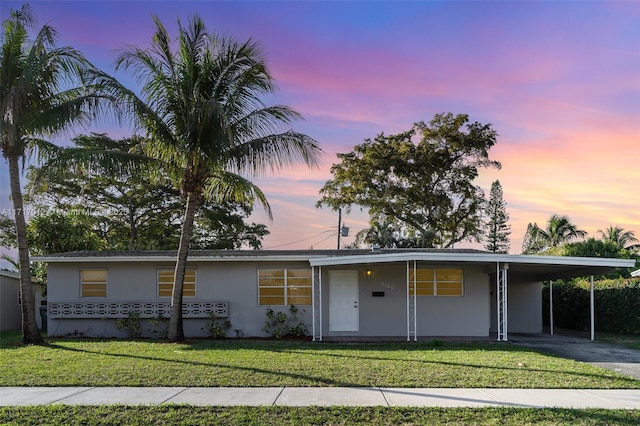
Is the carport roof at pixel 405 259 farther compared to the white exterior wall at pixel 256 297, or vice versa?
the white exterior wall at pixel 256 297

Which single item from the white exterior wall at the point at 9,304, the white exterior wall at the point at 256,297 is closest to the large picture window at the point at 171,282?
the white exterior wall at the point at 256,297

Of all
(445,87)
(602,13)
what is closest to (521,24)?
(602,13)

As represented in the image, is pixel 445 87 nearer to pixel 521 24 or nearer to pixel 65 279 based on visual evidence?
pixel 521 24

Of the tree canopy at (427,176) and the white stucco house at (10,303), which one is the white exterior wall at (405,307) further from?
the tree canopy at (427,176)

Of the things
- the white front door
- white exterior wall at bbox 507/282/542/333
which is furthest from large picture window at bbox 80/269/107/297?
white exterior wall at bbox 507/282/542/333

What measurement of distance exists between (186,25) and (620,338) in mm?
15139

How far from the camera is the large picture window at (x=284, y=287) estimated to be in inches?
592

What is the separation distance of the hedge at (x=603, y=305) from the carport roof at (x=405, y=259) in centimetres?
258

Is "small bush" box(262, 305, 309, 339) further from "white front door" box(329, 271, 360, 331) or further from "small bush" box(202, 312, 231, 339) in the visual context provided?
"small bush" box(202, 312, 231, 339)

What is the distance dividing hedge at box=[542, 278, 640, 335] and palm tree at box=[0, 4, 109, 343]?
17.0 metres

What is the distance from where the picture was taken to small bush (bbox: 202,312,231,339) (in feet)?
48.2

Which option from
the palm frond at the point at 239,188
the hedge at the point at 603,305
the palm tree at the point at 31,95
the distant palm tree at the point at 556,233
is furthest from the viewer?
the distant palm tree at the point at 556,233

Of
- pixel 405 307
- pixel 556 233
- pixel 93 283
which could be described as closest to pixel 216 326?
pixel 93 283

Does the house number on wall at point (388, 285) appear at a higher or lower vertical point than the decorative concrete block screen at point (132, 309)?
higher
